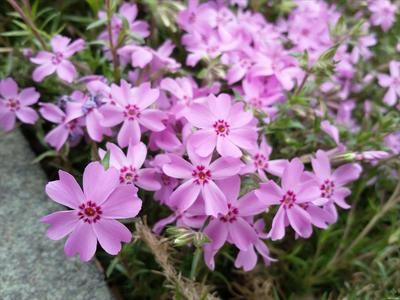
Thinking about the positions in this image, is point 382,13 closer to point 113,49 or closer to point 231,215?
point 113,49

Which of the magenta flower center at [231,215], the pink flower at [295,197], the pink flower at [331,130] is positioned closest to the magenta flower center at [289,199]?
the pink flower at [295,197]

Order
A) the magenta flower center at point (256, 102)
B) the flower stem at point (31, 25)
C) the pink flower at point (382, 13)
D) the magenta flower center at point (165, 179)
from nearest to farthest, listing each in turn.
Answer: the magenta flower center at point (165, 179) → the flower stem at point (31, 25) → the magenta flower center at point (256, 102) → the pink flower at point (382, 13)

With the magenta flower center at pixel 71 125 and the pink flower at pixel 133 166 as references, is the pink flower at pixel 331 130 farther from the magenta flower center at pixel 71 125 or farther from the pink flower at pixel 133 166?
the magenta flower center at pixel 71 125

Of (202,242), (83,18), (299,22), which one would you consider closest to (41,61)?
(83,18)

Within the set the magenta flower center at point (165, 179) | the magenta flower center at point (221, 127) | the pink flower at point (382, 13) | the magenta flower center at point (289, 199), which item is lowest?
the magenta flower center at point (165, 179)

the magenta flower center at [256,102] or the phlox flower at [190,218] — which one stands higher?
the magenta flower center at [256,102]

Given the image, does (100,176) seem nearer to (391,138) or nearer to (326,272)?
(326,272)
